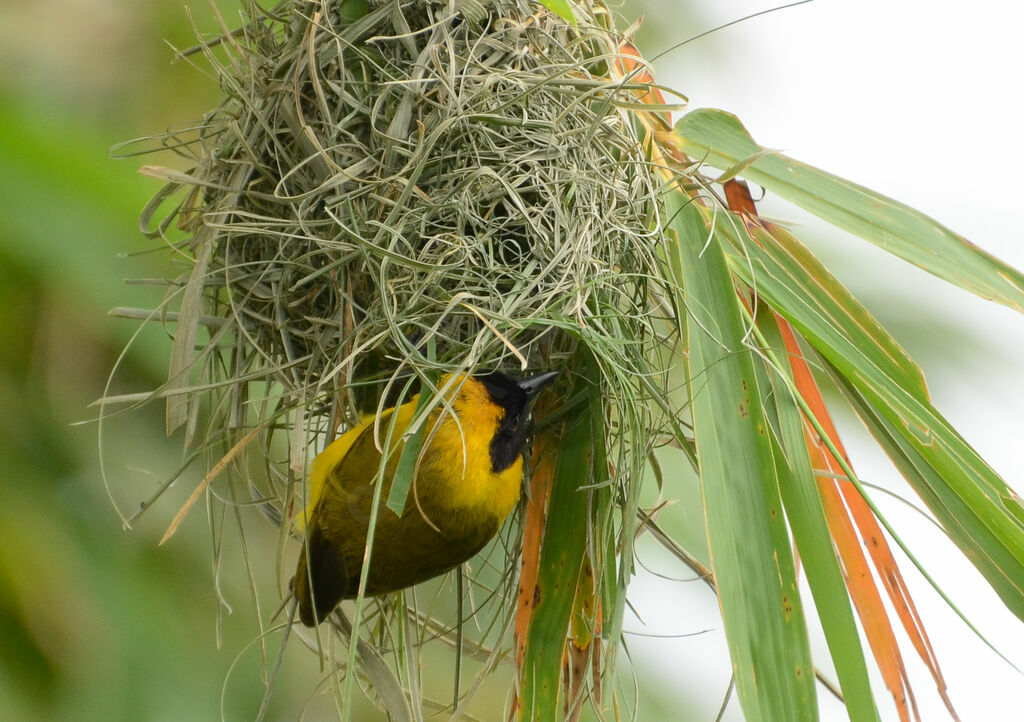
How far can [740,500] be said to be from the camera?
0.92m

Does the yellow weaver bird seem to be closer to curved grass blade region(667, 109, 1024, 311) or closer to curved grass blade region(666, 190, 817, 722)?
curved grass blade region(666, 190, 817, 722)

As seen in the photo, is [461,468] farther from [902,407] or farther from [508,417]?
[902,407]

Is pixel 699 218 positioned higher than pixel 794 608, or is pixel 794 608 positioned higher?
pixel 699 218

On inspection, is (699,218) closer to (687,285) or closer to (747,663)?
(687,285)

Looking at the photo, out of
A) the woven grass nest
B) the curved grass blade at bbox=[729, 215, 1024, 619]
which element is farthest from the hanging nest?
the curved grass blade at bbox=[729, 215, 1024, 619]

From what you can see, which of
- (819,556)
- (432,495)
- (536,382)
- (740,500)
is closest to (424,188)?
(536,382)

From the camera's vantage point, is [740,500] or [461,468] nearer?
[740,500]

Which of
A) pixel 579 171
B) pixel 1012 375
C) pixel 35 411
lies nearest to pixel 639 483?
pixel 579 171

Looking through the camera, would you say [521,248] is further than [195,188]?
No

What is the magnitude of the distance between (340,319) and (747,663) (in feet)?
1.75

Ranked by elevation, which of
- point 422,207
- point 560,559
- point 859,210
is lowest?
point 560,559

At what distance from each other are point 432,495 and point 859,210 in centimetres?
61

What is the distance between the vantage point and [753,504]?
0.92 meters

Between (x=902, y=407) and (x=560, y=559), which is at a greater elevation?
(x=902, y=407)
